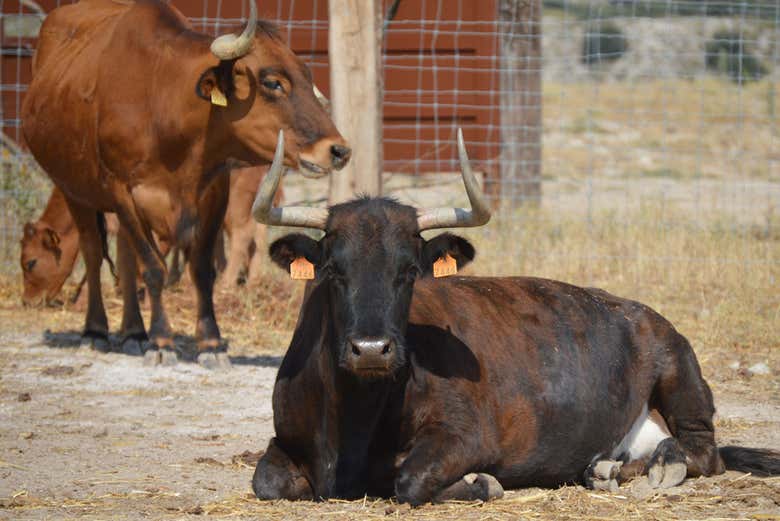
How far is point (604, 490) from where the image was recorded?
5.92 m

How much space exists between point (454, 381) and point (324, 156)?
3.13 metres

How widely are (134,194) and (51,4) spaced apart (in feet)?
23.1

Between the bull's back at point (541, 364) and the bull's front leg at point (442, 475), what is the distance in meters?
0.23

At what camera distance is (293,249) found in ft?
19.0

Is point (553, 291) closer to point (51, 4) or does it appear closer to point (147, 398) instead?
point (147, 398)

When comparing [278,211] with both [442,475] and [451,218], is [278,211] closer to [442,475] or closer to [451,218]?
[451,218]

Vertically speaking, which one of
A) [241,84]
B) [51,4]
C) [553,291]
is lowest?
[553,291]

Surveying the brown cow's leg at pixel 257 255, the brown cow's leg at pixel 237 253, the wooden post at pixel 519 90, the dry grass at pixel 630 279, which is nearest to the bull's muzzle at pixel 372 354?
the dry grass at pixel 630 279

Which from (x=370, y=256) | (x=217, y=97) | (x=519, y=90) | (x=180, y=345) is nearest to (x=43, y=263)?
(x=180, y=345)

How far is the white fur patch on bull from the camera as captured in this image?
653cm

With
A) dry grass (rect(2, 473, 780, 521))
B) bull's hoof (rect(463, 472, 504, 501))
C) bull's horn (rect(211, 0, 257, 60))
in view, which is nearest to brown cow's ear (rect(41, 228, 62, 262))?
bull's horn (rect(211, 0, 257, 60))

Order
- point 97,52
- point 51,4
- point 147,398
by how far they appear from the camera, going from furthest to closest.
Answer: point 51,4 → point 97,52 → point 147,398

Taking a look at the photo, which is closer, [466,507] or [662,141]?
[466,507]

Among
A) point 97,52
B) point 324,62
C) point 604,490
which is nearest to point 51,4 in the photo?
point 324,62
